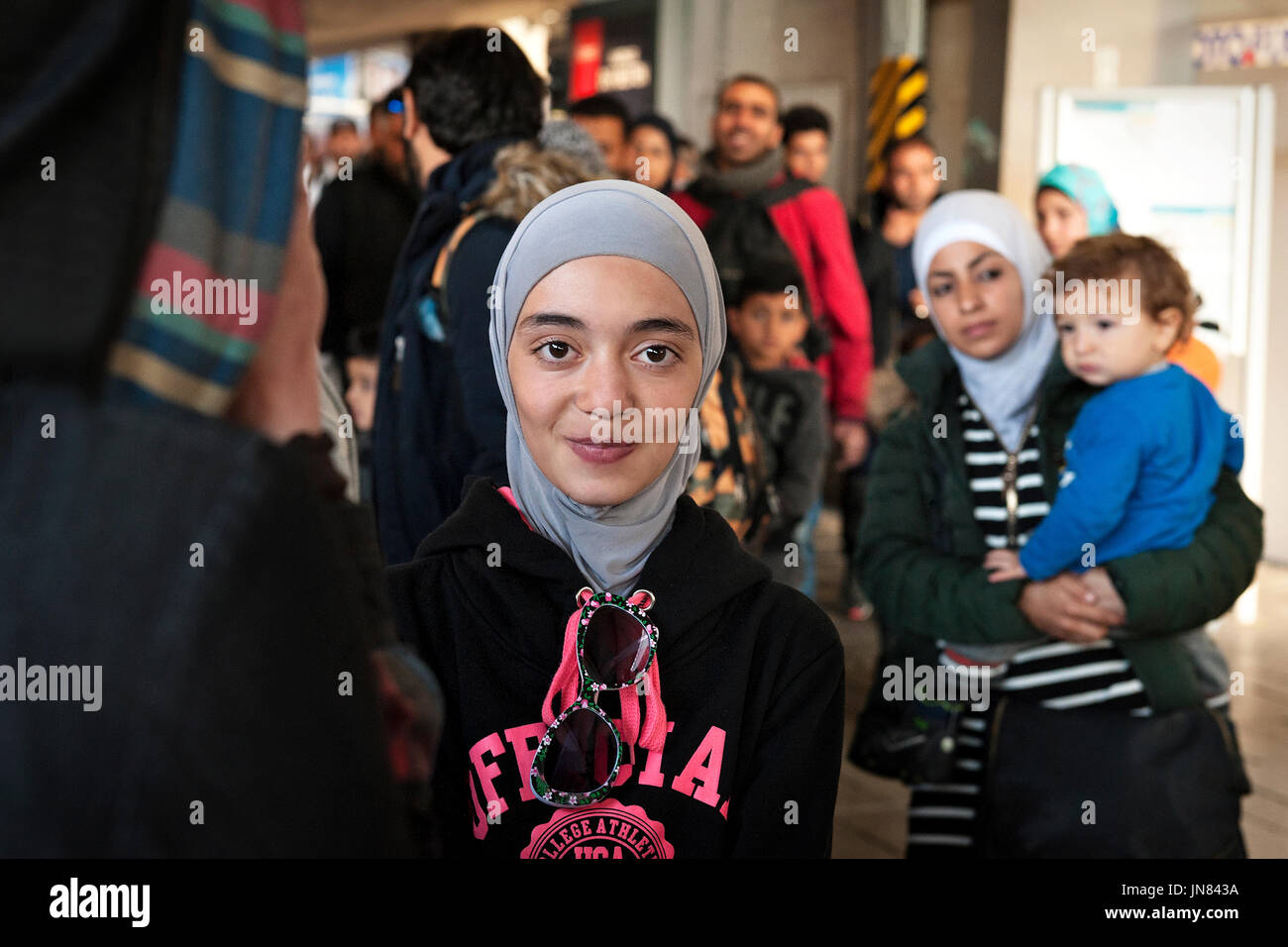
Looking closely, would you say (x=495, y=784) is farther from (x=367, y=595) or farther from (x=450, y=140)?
(x=450, y=140)

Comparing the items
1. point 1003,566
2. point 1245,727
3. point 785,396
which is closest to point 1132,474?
point 1003,566

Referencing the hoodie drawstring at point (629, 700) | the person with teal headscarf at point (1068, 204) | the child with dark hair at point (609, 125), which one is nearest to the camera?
the hoodie drawstring at point (629, 700)

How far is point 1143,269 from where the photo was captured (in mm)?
2363

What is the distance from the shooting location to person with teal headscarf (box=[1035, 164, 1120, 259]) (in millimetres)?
4031

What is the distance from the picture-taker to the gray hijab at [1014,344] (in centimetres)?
244

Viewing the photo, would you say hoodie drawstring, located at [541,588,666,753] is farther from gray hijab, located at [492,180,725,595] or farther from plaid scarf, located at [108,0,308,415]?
plaid scarf, located at [108,0,308,415]

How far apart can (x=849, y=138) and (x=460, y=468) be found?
285 inches

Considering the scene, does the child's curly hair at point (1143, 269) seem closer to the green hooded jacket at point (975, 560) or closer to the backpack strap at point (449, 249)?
the green hooded jacket at point (975, 560)

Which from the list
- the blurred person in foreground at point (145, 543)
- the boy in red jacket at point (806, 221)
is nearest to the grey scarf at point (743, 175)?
the boy in red jacket at point (806, 221)

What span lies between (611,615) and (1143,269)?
1.48m

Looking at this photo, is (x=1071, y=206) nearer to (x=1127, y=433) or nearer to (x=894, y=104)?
(x=1127, y=433)

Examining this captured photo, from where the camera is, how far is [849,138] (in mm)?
9008

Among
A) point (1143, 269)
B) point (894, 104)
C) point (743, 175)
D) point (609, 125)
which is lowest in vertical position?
point (1143, 269)
